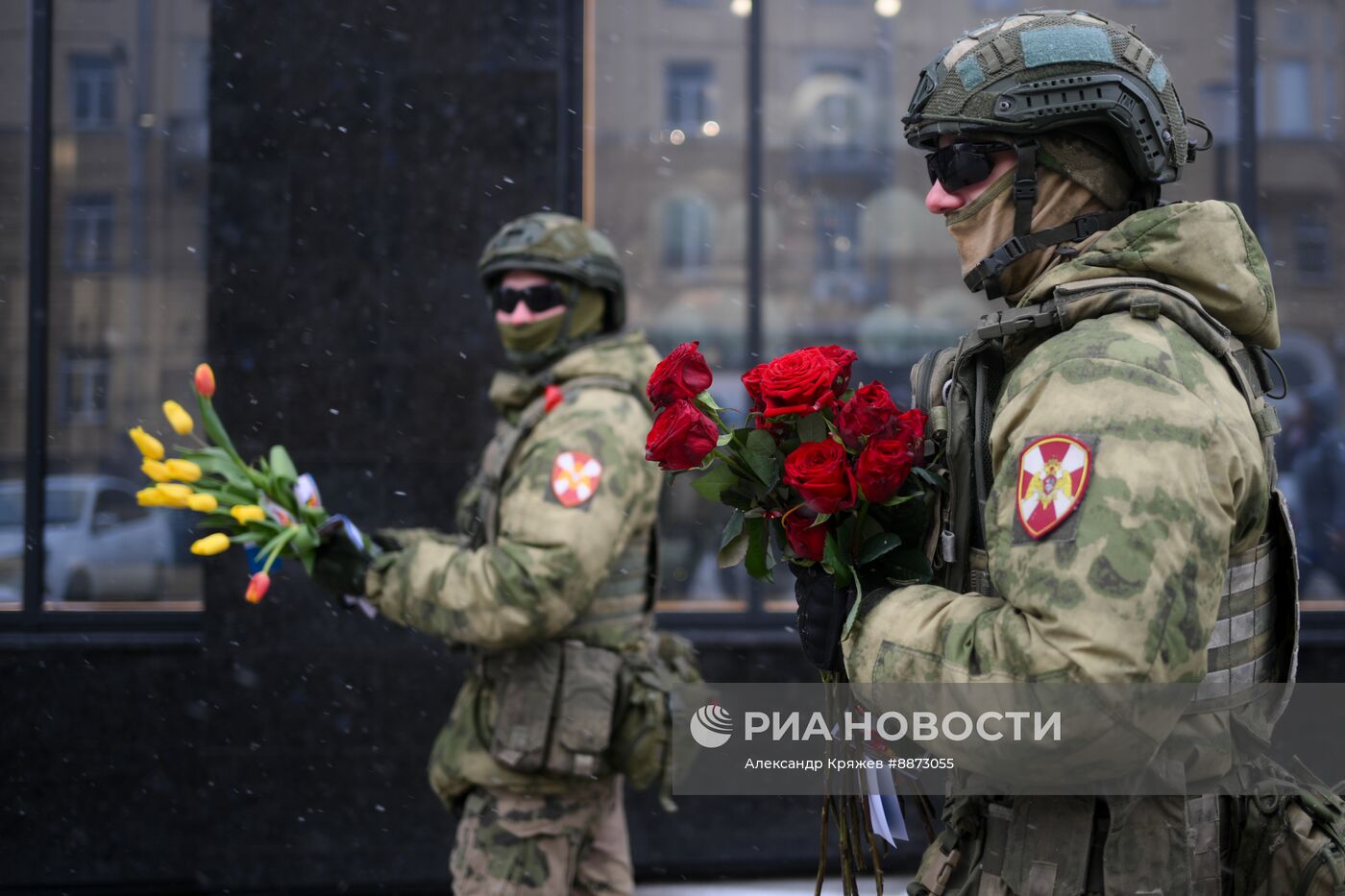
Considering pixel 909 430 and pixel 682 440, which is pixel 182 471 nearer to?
pixel 682 440

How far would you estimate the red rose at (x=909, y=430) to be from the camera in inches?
78.8

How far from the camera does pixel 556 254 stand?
3902 millimetres

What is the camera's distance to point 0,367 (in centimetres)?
563

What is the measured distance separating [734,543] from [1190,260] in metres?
0.89

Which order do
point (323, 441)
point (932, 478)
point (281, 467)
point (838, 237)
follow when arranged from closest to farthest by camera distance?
point (932, 478) < point (281, 467) < point (323, 441) < point (838, 237)

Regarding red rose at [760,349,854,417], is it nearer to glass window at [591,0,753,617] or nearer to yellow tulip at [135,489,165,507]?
yellow tulip at [135,489,165,507]

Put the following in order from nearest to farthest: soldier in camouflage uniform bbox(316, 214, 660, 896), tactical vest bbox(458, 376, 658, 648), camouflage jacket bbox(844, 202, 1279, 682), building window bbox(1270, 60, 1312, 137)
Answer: camouflage jacket bbox(844, 202, 1279, 682), soldier in camouflage uniform bbox(316, 214, 660, 896), tactical vest bbox(458, 376, 658, 648), building window bbox(1270, 60, 1312, 137)

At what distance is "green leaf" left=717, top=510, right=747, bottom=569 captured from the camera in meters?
2.19

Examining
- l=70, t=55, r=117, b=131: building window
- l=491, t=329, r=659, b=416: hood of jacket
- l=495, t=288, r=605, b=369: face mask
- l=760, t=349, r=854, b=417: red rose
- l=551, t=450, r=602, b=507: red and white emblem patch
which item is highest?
l=70, t=55, r=117, b=131: building window

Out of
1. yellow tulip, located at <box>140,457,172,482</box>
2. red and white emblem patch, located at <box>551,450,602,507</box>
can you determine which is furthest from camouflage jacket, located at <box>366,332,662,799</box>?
yellow tulip, located at <box>140,457,172,482</box>

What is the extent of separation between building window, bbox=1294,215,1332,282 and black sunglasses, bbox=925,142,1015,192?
489cm

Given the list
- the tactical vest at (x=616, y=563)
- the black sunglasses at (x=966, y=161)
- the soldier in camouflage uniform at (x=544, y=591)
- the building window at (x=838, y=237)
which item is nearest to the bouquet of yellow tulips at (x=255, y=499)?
the soldier in camouflage uniform at (x=544, y=591)

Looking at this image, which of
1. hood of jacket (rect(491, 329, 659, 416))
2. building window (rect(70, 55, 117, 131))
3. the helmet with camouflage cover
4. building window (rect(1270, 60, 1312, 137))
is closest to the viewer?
hood of jacket (rect(491, 329, 659, 416))

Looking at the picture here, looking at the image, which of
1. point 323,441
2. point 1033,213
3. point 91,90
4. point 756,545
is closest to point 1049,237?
point 1033,213
